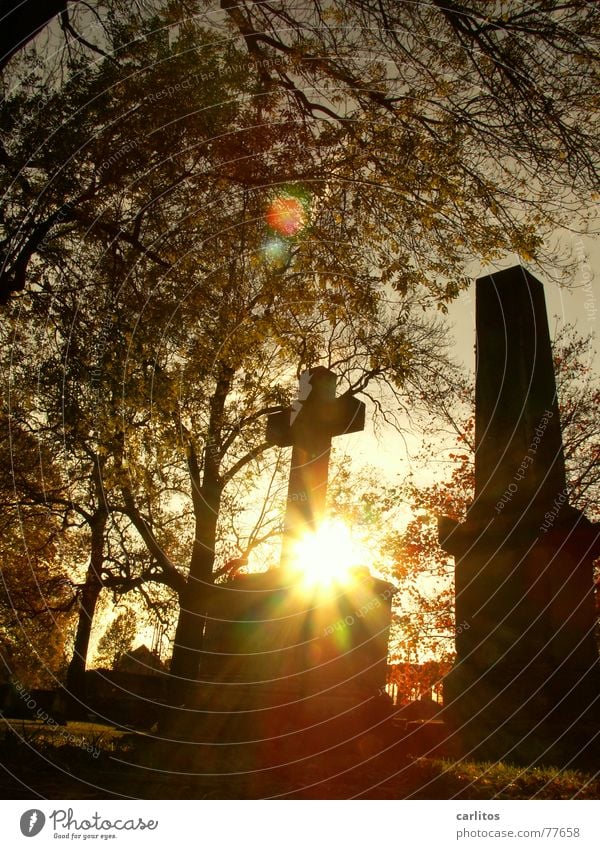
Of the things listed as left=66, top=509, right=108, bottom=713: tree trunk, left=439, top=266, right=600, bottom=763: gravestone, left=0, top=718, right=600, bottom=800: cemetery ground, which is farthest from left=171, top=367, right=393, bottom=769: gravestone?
left=66, top=509, right=108, bottom=713: tree trunk

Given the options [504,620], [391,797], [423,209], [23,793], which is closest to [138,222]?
[423,209]

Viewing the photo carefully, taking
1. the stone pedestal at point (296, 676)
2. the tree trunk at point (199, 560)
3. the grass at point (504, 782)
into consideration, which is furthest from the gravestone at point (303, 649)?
the tree trunk at point (199, 560)

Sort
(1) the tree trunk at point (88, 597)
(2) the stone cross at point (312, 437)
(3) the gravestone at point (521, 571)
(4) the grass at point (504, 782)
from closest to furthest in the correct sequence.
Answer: (4) the grass at point (504, 782) < (3) the gravestone at point (521, 571) < (2) the stone cross at point (312, 437) < (1) the tree trunk at point (88, 597)

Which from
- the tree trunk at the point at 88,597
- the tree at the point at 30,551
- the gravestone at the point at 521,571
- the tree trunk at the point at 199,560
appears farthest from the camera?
the tree trunk at the point at 88,597

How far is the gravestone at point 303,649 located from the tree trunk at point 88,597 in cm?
406

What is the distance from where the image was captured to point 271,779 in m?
6.04

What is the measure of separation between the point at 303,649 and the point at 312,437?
305 centimetres

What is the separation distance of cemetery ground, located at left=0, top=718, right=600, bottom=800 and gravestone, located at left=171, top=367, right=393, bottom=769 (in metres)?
0.80

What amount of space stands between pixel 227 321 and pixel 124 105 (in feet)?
8.57

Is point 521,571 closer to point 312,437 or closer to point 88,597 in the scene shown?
point 312,437

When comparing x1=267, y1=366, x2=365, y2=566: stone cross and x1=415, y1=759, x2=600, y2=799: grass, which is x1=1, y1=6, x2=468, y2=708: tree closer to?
x1=267, y1=366, x2=365, y2=566: stone cross

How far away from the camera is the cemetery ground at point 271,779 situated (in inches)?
194

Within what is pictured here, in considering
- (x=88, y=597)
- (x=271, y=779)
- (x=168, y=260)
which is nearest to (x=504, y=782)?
(x=271, y=779)

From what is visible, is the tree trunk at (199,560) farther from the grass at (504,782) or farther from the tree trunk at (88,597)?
the grass at (504,782)
